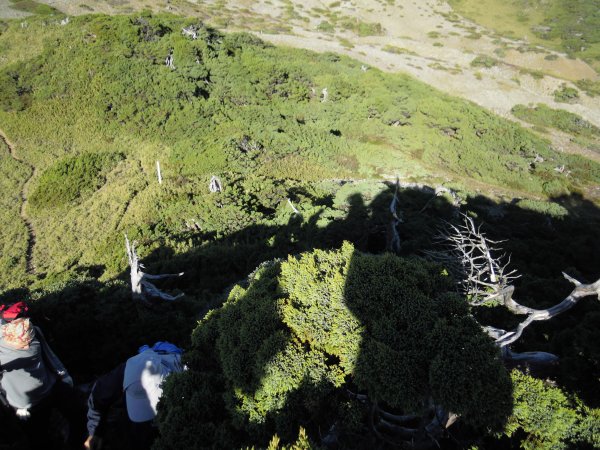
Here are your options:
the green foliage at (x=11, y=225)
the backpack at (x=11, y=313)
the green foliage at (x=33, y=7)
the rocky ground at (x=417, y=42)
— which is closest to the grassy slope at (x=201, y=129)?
the green foliage at (x=11, y=225)

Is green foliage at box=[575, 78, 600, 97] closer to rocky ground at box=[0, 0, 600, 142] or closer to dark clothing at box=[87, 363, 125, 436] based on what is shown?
rocky ground at box=[0, 0, 600, 142]

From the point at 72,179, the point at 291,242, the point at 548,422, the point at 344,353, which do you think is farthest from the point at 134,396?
the point at 72,179

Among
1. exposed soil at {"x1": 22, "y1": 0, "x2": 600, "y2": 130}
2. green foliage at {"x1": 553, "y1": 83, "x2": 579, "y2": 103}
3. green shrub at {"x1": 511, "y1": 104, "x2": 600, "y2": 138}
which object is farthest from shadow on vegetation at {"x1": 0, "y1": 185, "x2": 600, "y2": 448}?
green foliage at {"x1": 553, "y1": 83, "x2": 579, "y2": 103}

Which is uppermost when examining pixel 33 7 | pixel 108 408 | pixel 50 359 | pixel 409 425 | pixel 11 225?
pixel 50 359

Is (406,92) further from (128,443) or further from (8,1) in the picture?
(8,1)

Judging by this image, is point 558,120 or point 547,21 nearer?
point 558,120

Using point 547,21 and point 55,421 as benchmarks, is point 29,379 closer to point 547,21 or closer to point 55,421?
point 55,421
